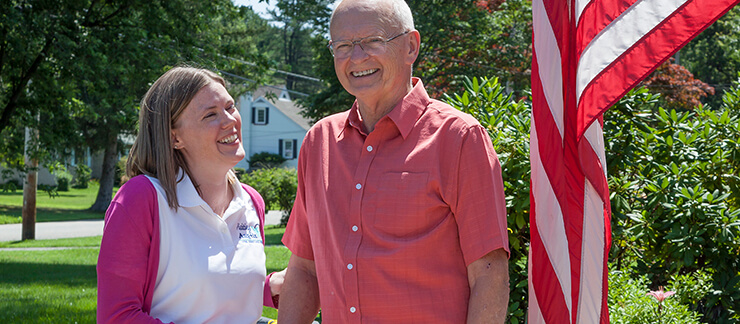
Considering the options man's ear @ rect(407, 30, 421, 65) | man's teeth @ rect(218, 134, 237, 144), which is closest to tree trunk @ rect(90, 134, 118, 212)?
man's teeth @ rect(218, 134, 237, 144)

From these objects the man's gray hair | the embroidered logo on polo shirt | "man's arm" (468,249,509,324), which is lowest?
"man's arm" (468,249,509,324)

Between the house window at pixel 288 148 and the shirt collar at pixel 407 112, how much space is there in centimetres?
5313

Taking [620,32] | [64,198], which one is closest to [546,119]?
[620,32]

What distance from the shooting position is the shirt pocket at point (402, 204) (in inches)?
86.0

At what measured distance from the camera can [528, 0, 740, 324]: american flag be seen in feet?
8.14

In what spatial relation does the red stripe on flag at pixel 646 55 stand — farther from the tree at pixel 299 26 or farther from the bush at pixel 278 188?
the bush at pixel 278 188

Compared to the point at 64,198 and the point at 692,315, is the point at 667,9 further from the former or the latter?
the point at 64,198

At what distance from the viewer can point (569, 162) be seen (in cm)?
258

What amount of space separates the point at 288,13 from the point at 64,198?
80.7 ft

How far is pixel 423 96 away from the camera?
2432mm

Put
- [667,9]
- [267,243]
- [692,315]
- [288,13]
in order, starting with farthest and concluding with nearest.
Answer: [288,13]
[267,243]
[692,315]
[667,9]

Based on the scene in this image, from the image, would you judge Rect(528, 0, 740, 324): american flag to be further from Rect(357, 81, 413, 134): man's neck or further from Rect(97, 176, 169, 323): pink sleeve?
Rect(97, 176, 169, 323): pink sleeve

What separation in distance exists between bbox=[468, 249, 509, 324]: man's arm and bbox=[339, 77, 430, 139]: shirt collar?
1.61 ft

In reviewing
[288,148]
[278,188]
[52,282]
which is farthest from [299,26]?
[288,148]
